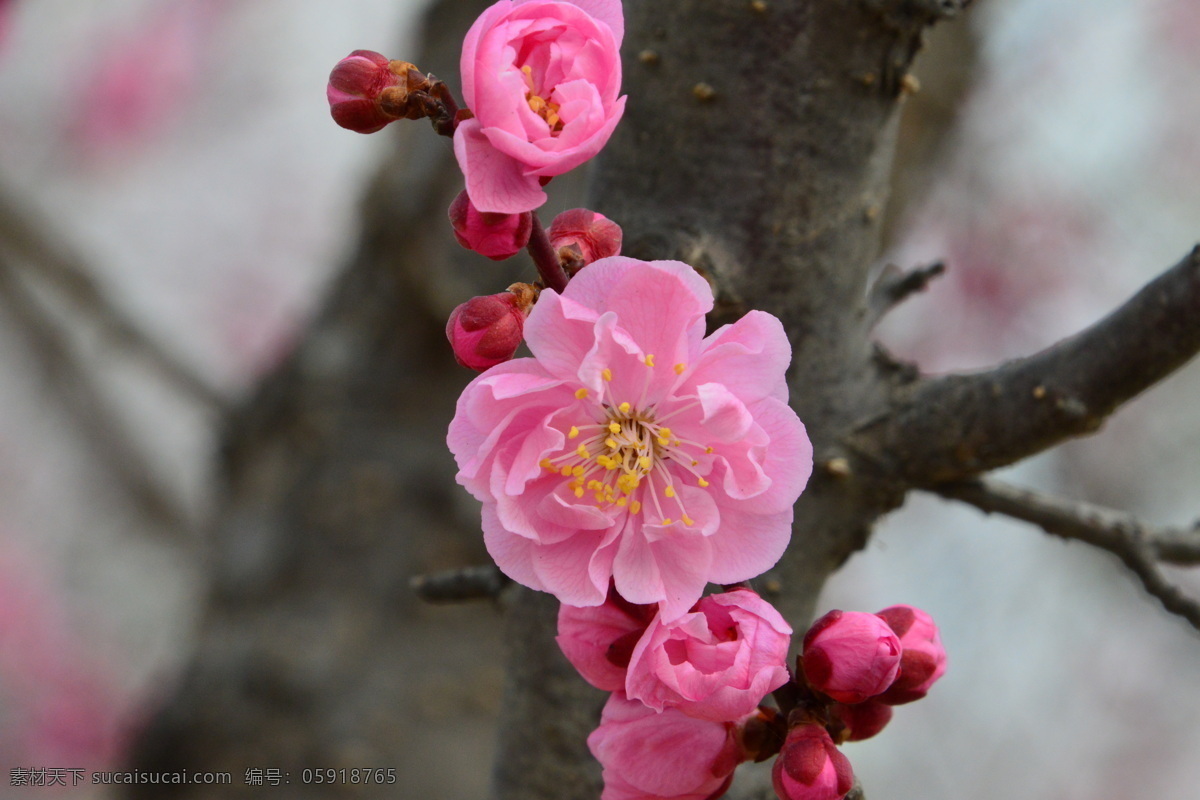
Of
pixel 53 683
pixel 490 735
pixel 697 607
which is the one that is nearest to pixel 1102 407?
pixel 697 607

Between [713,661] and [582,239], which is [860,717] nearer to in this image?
[713,661]

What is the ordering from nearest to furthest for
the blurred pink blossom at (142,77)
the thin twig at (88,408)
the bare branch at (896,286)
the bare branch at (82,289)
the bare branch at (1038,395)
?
1. the bare branch at (1038,395)
2. the bare branch at (896,286)
3. the bare branch at (82,289)
4. the thin twig at (88,408)
5. the blurred pink blossom at (142,77)

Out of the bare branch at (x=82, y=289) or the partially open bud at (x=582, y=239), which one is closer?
the partially open bud at (x=582, y=239)

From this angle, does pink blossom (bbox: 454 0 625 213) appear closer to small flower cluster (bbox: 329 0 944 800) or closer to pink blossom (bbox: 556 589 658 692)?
small flower cluster (bbox: 329 0 944 800)

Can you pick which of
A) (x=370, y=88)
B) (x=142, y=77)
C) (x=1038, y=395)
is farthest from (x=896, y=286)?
(x=142, y=77)

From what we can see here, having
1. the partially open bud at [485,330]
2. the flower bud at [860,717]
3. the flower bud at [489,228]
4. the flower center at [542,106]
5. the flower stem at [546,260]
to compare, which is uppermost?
the flower center at [542,106]

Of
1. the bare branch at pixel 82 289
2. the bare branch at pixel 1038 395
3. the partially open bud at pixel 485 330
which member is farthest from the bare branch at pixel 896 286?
the bare branch at pixel 82 289

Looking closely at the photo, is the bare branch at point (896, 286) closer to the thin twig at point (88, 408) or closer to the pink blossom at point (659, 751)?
the pink blossom at point (659, 751)
